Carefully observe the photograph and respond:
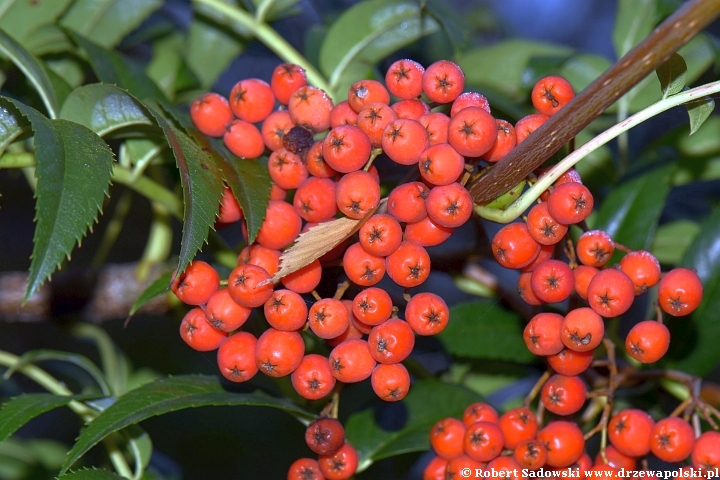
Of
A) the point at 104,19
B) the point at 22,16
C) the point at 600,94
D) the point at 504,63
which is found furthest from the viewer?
the point at 504,63

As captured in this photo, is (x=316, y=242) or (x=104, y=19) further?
(x=104, y=19)

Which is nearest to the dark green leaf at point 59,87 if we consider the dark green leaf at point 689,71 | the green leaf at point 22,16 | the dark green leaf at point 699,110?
the green leaf at point 22,16

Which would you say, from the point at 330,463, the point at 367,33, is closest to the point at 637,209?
the point at 367,33

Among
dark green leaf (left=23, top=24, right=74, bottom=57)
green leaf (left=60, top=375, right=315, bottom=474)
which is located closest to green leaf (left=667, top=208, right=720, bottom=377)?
green leaf (left=60, top=375, right=315, bottom=474)

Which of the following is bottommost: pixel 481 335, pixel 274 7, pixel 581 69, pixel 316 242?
pixel 481 335

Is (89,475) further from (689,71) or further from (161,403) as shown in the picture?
(689,71)

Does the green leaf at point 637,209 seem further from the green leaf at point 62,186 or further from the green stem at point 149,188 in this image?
the green leaf at point 62,186

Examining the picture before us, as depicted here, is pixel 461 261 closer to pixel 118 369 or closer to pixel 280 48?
pixel 280 48
